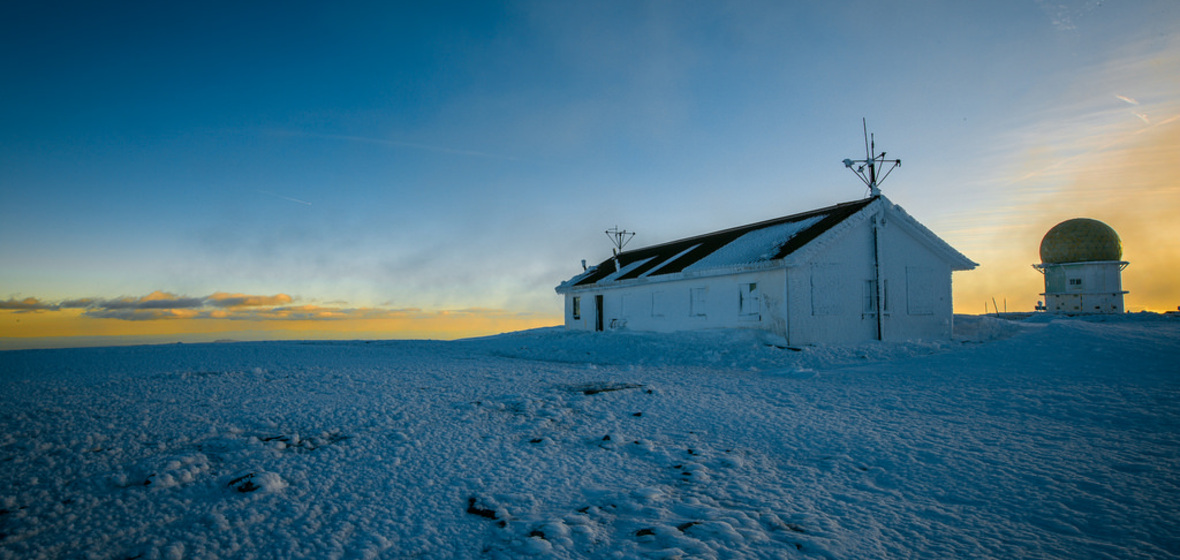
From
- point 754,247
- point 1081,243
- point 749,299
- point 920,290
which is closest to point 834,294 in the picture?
point 749,299

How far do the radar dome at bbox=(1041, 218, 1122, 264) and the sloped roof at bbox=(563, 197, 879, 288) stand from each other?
2523 centimetres

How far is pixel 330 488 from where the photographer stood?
465 cm

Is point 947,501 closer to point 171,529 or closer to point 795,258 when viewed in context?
point 171,529

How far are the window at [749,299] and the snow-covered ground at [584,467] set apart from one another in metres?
8.74

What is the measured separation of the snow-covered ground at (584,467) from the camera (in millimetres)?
3791

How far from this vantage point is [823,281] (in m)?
18.1

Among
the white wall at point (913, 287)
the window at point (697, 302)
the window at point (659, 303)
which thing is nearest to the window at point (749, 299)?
the window at point (697, 302)

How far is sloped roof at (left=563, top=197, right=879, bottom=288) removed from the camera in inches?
751

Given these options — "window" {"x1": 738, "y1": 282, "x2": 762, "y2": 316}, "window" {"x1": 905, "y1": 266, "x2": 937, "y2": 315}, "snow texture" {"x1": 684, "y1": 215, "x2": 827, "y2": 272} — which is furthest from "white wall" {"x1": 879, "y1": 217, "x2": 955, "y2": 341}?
"window" {"x1": 738, "y1": 282, "x2": 762, "y2": 316}

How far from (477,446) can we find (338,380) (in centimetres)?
485

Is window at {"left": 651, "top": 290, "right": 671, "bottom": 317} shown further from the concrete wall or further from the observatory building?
the concrete wall

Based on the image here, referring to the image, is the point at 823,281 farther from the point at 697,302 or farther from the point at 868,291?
the point at 697,302

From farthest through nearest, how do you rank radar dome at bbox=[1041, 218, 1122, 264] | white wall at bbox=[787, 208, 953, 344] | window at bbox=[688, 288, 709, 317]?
radar dome at bbox=[1041, 218, 1122, 264] → window at bbox=[688, 288, 709, 317] → white wall at bbox=[787, 208, 953, 344]

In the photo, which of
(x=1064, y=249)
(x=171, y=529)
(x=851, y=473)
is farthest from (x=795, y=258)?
(x=1064, y=249)
